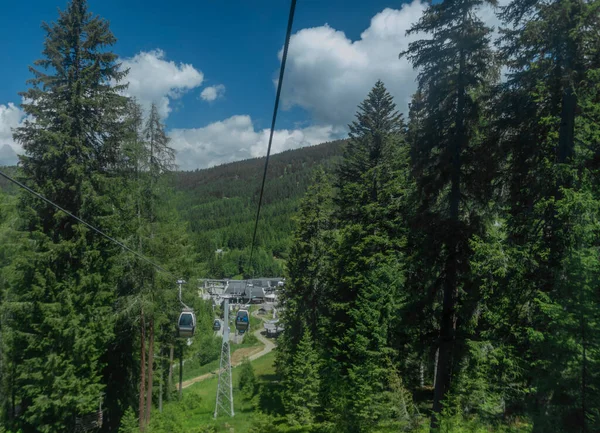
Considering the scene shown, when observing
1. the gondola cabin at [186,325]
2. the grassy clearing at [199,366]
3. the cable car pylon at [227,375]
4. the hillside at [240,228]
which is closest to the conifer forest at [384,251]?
the cable car pylon at [227,375]

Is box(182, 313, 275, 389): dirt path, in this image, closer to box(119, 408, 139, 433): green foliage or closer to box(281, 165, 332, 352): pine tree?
box(281, 165, 332, 352): pine tree

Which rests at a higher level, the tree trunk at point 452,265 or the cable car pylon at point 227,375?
the tree trunk at point 452,265

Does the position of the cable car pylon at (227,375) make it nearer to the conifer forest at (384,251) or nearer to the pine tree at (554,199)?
the conifer forest at (384,251)

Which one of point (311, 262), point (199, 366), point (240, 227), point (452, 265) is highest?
point (240, 227)

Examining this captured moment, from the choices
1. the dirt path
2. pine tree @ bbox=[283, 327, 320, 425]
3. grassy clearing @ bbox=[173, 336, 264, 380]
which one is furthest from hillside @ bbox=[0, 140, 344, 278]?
pine tree @ bbox=[283, 327, 320, 425]

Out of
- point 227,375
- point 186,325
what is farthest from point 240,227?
point 186,325

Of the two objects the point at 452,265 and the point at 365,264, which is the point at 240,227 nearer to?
the point at 365,264
